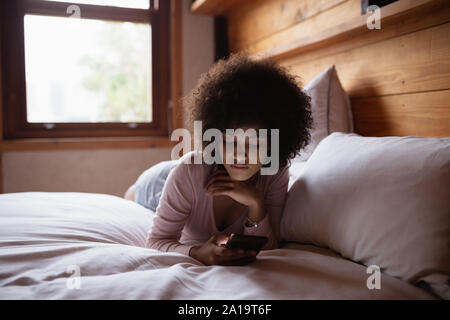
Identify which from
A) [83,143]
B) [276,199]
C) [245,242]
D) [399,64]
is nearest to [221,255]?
[245,242]

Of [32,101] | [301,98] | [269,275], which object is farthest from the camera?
[32,101]

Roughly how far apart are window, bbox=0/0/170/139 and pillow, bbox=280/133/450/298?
1744 mm

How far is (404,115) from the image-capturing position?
1157mm

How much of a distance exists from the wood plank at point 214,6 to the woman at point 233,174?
1363 millimetres

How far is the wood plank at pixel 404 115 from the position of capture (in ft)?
3.40

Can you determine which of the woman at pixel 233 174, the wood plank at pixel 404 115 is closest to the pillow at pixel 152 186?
the woman at pixel 233 174

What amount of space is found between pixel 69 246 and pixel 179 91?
1763mm

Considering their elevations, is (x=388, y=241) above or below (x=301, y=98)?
below

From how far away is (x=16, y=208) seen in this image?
109 cm

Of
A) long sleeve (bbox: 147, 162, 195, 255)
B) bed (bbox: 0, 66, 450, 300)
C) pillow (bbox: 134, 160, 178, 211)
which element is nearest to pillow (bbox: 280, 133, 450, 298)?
bed (bbox: 0, 66, 450, 300)

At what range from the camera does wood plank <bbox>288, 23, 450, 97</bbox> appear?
3.40 feet

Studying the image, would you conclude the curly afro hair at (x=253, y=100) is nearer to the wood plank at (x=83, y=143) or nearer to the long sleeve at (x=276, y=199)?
the long sleeve at (x=276, y=199)
